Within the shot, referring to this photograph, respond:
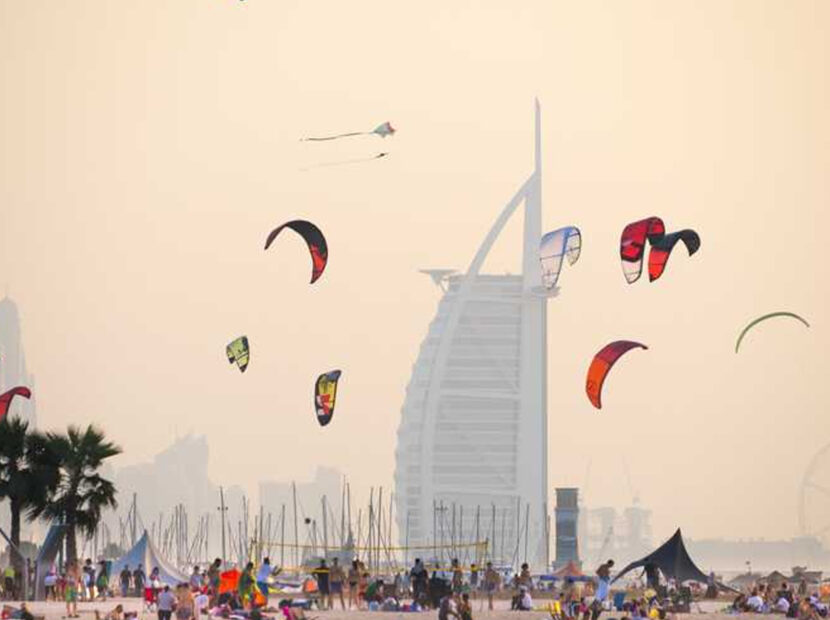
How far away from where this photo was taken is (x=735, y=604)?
58.8 meters

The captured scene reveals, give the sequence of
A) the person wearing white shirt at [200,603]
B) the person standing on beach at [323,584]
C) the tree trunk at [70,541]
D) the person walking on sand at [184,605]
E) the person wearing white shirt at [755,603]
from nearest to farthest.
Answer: the person walking on sand at [184,605]
the person wearing white shirt at [200,603]
the person standing on beach at [323,584]
the person wearing white shirt at [755,603]
the tree trunk at [70,541]

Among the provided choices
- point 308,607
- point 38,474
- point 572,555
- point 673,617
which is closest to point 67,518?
point 38,474

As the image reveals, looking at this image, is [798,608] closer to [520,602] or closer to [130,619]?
[520,602]

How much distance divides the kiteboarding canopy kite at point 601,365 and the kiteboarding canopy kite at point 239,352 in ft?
32.5

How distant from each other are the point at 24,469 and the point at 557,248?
29830 mm

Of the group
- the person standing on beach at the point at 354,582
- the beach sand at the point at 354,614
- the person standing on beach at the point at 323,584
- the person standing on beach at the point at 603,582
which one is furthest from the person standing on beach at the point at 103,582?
the person standing on beach at the point at 603,582

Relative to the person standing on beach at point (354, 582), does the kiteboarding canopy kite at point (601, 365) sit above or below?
above

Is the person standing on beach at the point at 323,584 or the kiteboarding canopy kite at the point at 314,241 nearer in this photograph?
the person standing on beach at the point at 323,584

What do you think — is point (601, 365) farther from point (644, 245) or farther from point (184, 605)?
point (184, 605)

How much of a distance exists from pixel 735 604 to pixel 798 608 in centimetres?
257

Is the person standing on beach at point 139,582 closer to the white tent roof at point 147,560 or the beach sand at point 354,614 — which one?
the white tent roof at point 147,560

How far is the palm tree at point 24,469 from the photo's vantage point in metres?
59.2

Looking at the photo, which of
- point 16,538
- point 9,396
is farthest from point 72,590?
point 9,396

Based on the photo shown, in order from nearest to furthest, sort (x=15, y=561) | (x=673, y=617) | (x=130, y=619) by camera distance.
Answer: (x=130, y=619) < (x=673, y=617) < (x=15, y=561)
